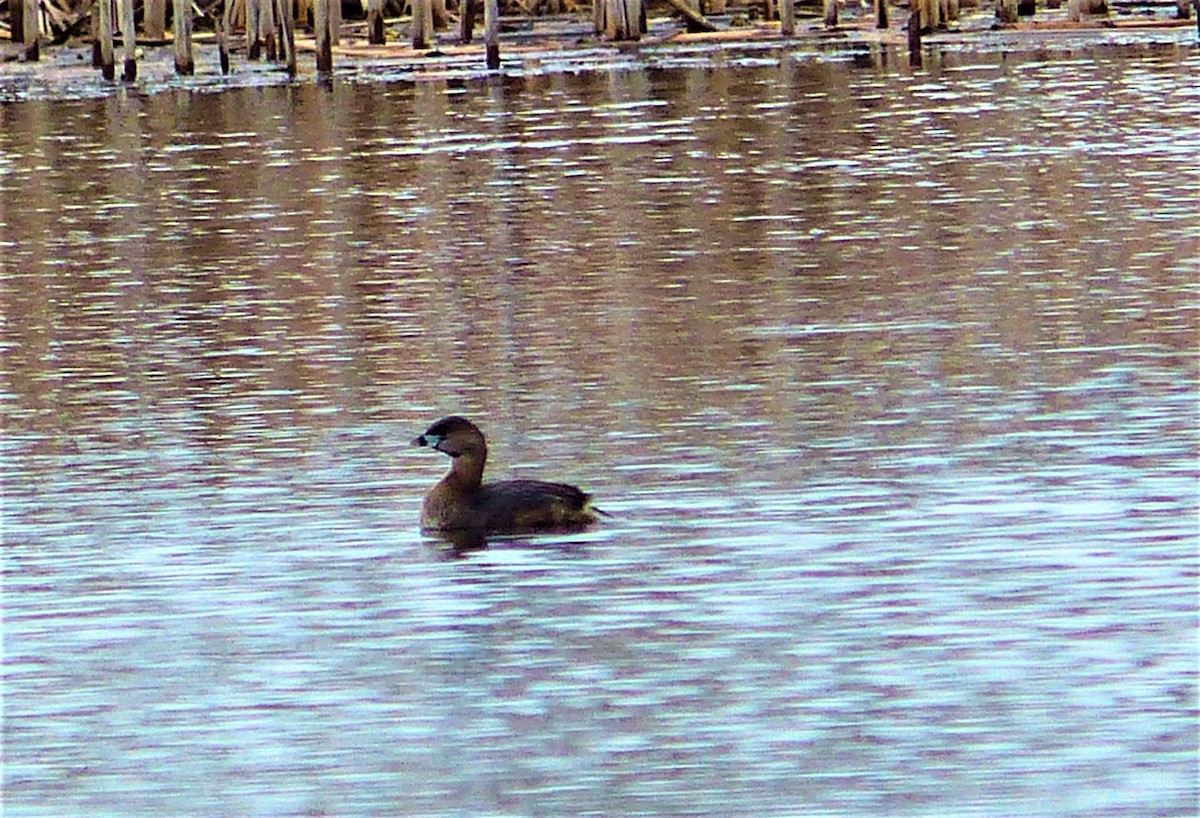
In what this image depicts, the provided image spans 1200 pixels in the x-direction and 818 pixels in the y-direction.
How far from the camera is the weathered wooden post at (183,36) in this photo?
2969 centimetres

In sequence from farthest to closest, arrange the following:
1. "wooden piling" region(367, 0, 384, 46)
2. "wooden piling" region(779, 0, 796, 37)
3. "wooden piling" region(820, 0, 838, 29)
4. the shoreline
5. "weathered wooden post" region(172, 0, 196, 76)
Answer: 1. "wooden piling" region(820, 0, 838, 29)
2. "wooden piling" region(367, 0, 384, 46)
3. "wooden piling" region(779, 0, 796, 37)
4. the shoreline
5. "weathered wooden post" region(172, 0, 196, 76)

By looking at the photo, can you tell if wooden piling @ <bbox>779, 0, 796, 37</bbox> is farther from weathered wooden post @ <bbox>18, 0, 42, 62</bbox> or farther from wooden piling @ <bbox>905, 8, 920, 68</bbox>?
weathered wooden post @ <bbox>18, 0, 42, 62</bbox>

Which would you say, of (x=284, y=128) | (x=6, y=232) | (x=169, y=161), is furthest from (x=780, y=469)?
(x=284, y=128)

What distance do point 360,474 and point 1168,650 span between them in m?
3.54

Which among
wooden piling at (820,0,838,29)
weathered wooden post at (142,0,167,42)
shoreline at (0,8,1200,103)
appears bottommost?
shoreline at (0,8,1200,103)

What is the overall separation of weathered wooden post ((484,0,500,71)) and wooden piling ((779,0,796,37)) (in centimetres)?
310

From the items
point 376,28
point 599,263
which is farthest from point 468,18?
point 599,263

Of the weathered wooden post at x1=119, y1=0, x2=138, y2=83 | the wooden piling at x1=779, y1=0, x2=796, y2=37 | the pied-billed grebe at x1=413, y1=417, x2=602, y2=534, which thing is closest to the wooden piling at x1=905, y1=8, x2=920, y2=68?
the wooden piling at x1=779, y1=0, x2=796, y2=37

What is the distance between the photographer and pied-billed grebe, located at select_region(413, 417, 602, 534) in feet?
30.0

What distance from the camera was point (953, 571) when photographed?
832cm

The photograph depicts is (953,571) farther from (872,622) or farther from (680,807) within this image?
(680,807)

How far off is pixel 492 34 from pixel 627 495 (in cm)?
2051

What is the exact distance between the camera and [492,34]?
29656mm

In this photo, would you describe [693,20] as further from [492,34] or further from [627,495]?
[627,495]
